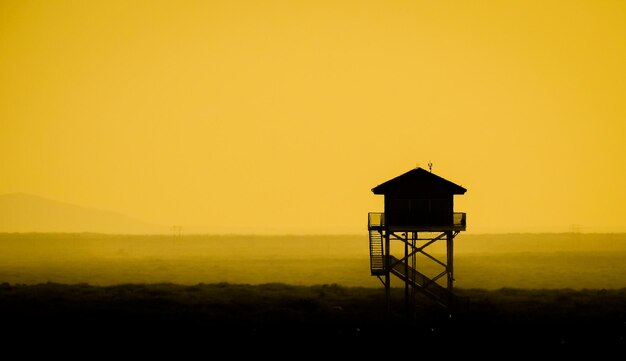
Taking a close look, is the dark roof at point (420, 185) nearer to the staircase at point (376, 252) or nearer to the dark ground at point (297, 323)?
the staircase at point (376, 252)

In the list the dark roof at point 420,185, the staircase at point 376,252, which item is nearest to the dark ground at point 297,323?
the staircase at point 376,252

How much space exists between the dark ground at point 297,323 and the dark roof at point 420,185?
7814 millimetres

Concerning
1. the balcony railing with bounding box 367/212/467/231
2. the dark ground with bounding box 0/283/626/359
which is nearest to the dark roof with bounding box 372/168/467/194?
the balcony railing with bounding box 367/212/467/231

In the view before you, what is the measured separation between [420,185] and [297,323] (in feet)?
42.0

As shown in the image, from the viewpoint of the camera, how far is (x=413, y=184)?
51125 mm

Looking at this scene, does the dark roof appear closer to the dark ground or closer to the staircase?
the staircase

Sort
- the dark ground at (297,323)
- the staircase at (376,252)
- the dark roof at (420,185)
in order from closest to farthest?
1. the dark ground at (297,323)
2. the dark roof at (420,185)
3. the staircase at (376,252)

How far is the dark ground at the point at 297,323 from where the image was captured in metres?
42.3

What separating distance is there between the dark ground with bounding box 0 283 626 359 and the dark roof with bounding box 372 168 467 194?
308 inches

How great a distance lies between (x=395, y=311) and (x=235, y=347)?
18.4 metres

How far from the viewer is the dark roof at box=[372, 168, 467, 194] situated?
50916mm

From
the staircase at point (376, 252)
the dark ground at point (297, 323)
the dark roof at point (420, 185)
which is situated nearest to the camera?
the dark ground at point (297, 323)

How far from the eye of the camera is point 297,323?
50.9 metres

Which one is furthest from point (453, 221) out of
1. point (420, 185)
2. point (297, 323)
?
point (297, 323)
